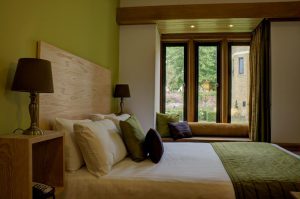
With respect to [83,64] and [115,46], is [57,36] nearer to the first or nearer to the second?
[83,64]

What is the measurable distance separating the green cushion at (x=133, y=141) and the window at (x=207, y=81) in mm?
2891

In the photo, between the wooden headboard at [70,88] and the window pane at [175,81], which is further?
the window pane at [175,81]

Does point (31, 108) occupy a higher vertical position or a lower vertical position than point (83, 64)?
lower

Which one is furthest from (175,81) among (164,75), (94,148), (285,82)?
(94,148)

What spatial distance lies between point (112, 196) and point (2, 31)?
4.11 ft

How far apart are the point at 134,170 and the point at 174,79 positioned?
3317 mm

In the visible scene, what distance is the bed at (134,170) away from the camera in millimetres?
1611

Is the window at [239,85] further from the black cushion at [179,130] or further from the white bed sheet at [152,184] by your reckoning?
the white bed sheet at [152,184]

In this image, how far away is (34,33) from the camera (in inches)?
70.5

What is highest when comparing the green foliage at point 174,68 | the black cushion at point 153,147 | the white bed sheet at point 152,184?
the green foliage at point 174,68

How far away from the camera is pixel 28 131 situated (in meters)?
1.41

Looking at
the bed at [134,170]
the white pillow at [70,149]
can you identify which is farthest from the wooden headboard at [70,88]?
the white pillow at [70,149]

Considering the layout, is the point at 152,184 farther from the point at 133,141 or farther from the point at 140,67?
the point at 140,67

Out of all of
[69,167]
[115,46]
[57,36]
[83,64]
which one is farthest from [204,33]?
[69,167]
